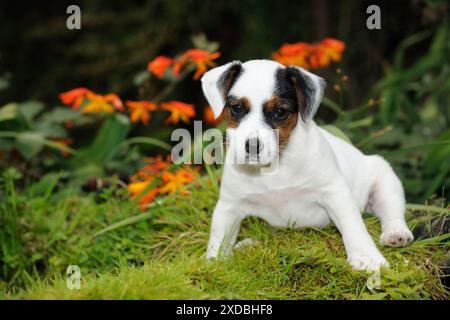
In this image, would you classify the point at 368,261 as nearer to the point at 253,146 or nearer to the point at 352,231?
the point at 352,231

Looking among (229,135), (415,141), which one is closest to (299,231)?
(229,135)

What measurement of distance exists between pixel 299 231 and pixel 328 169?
0.45 m

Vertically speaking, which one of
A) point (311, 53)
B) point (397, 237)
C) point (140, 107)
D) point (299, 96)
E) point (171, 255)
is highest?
point (311, 53)

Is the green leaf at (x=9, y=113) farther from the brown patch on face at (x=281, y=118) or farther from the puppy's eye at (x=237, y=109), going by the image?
the brown patch on face at (x=281, y=118)

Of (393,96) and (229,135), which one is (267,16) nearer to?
(393,96)

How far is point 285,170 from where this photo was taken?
3578 millimetres

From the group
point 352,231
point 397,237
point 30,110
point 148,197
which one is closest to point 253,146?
point 352,231

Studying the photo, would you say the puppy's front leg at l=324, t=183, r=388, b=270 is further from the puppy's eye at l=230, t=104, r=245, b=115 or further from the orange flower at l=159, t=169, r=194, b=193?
the orange flower at l=159, t=169, r=194, b=193

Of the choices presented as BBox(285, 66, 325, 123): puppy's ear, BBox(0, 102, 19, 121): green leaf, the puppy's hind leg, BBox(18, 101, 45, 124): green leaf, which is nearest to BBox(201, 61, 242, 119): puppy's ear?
BBox(285, 66, 325, 123): puppy's ear

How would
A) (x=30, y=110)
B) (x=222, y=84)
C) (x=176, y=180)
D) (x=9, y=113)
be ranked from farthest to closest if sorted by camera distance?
→ 1. (x=30, y=110)
2. (x=9, y=113)
3. (x=176, y=180)
4. (x=222, y=84)

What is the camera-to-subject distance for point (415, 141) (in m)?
5.54

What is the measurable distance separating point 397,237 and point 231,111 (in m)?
1.16
